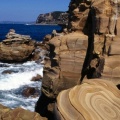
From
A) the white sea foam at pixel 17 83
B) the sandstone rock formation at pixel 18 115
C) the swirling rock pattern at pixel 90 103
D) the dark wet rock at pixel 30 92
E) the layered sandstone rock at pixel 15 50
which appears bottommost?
the white sea foam at pixel 17 83

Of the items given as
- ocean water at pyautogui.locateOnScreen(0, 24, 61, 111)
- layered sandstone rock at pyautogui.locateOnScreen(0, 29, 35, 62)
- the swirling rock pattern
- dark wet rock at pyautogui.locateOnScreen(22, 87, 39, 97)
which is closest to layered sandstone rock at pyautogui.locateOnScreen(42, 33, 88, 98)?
the swirling rock pattern

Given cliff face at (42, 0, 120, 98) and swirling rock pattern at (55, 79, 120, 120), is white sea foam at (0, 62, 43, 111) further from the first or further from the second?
swirling rock pattern at (55, 79, 120, 120)

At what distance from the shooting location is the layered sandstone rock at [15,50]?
3666cm

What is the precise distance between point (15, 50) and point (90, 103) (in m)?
28.2

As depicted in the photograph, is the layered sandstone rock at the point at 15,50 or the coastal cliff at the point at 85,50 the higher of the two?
the coastal cliff at the point at 85,50

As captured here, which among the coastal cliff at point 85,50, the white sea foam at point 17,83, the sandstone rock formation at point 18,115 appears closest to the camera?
the sandstone rock formation at point 18,115

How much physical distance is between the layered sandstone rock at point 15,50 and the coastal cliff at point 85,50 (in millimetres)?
21776

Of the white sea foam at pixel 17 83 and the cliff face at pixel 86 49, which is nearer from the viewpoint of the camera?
the cliff face at pixel 86 49

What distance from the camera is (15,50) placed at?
3659 cm

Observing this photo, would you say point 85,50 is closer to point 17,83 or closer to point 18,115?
point 18,115

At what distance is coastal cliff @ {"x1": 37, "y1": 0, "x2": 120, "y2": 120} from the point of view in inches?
510

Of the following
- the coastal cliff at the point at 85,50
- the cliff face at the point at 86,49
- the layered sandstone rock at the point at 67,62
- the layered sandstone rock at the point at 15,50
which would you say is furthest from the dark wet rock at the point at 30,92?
the layered sandstone rock at the point at 15,50

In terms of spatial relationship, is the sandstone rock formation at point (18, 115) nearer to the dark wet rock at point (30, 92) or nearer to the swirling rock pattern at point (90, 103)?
the swirling rock pattern at point (90, 103)

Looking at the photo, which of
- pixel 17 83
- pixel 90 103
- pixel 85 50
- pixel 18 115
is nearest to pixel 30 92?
pixel 17 83
